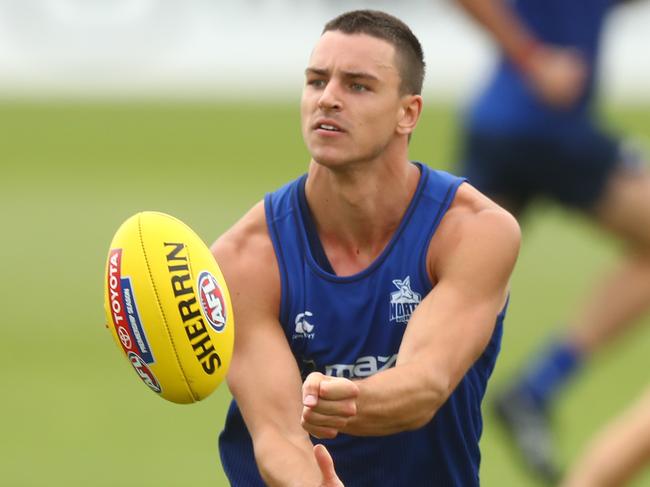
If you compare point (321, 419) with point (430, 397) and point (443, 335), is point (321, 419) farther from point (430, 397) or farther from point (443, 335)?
A: point (443, 335)

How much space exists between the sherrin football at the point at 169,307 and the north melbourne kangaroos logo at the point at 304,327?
0.29m

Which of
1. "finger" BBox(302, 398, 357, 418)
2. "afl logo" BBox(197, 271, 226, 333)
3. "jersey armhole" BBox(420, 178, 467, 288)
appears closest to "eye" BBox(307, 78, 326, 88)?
"jersey armhole" BBox(420, 178, 467, 288)

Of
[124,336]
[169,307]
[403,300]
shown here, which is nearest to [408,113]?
[403,300]

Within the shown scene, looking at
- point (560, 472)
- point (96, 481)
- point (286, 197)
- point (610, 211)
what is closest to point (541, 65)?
point (610, 211)

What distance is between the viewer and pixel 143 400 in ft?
31.5

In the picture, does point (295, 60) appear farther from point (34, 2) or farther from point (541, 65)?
point (541, 65)

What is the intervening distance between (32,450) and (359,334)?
13.9ft

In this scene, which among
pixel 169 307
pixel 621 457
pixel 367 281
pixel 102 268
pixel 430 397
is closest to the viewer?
pixel 169 307

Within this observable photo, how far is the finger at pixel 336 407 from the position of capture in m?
4.14

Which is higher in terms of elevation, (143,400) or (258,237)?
(258,237)

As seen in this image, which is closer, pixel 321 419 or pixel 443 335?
pixel 321 419

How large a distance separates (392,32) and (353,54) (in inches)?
5.6

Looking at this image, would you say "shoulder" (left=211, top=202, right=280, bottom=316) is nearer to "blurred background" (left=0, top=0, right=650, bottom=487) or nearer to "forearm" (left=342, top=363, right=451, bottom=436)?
"forearm" (left=342, top=363, right=451, bottom=436)

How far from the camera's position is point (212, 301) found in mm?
4395
